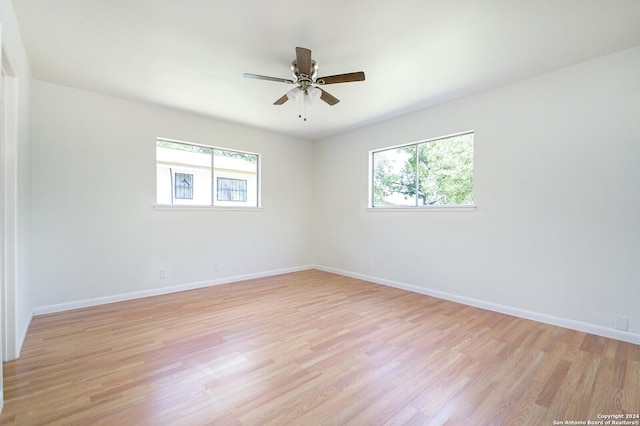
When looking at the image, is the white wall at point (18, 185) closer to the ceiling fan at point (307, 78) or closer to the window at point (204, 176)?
the window at point (204, 176)

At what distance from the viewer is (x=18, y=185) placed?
2.44 metres

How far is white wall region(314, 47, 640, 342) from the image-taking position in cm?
263

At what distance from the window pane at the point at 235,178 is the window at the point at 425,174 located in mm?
2178

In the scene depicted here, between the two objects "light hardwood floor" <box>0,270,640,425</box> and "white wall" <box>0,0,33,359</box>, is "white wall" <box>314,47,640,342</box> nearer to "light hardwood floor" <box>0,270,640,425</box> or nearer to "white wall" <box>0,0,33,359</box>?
"light hardwood floor" <box>0,270,640,425</box>

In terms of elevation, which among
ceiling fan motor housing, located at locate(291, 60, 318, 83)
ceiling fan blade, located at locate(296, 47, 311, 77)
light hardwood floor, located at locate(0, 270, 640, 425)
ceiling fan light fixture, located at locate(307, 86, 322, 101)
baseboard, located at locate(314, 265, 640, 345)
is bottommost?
light hardwood floor, located at locate(0, 270, 640, 425)

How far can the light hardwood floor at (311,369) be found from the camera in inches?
65.3

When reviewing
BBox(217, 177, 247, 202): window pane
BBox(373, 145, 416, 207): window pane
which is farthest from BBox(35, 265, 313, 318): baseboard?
BBox(373, 145, 416, 207): window pane

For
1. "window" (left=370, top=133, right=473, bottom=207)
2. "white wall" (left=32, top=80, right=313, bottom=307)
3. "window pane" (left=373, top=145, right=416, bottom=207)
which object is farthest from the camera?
"window pane" (left=373, top=145, right=416, bottom=207)

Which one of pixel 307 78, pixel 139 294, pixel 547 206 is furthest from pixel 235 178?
pixel 547 206

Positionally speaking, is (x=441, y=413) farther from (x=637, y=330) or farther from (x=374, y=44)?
(x=374, y=44)

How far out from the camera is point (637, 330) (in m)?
2.54

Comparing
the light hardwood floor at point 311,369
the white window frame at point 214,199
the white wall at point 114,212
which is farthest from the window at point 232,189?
the light hardwood floor at point 311,369

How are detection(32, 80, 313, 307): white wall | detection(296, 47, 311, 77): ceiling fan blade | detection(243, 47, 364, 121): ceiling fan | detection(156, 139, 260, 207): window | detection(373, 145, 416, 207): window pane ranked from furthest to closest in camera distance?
detection(373, 145, 416, 207): window pane, detection(156, 139, 260, 207): window, detection(32, 80, 313, 307): white wall, detection(243, 47, 364, 121): ceiling fan, detection(296, 47, 311, 77): ceiling fan blade

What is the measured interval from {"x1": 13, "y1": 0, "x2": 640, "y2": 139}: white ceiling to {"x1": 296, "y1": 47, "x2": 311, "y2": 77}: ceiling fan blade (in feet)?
0.75
